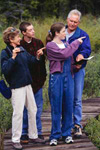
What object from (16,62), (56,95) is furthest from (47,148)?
(16,62)

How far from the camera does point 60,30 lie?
493 cm

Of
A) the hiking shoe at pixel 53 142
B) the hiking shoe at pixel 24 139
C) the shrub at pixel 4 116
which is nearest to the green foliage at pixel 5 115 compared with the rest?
the shrub at pixel 4 116

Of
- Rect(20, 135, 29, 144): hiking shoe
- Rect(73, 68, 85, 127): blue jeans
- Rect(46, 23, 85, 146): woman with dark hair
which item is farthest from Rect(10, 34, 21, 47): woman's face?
Rect(20, 135, 29, 144): hiking shoe

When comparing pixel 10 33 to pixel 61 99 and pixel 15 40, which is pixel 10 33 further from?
pixel 61 99

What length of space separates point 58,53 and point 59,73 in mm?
259

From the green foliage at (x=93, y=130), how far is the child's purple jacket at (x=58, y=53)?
1.54 m

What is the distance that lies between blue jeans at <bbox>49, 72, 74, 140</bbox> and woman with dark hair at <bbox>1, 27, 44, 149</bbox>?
0.90 feet

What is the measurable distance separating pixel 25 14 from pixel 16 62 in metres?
15.7

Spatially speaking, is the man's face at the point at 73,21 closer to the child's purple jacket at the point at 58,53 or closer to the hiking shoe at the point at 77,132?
the child's purple jacket at the point at 58,53

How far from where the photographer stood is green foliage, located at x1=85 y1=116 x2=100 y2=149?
6.02 m

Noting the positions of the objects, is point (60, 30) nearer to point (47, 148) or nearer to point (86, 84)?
point (47, 148)

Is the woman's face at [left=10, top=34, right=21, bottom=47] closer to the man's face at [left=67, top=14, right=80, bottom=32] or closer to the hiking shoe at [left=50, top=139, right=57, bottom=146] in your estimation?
the man's face at [left=67, top=14, right=80, bottom=32]

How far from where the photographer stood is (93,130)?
635 cm

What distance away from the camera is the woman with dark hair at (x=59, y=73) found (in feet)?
16.3
